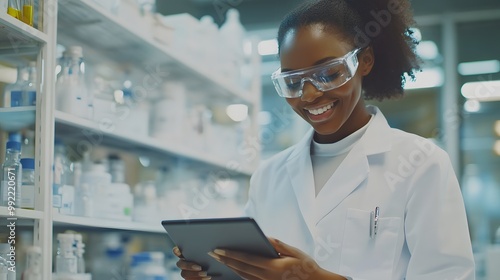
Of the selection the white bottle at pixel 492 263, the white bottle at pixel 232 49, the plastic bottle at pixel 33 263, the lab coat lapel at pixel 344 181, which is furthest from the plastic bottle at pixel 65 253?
the white bottle at pixel 492 263

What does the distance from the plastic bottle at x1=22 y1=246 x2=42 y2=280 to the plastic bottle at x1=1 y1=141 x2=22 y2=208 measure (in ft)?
0.43

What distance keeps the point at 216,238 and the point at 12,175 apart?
64 centimetres

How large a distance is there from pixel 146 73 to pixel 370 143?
4.86 ft

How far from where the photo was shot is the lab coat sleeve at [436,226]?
1389 mm

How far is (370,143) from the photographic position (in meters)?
1.61

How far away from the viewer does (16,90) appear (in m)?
1.77

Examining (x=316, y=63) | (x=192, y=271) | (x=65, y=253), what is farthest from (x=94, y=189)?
(x=316, y=63)

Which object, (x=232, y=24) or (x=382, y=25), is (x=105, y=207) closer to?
(x=382, y=25)

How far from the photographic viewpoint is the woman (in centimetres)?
140

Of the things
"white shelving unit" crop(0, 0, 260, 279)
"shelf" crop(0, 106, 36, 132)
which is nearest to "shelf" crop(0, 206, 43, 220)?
"white shelving unit" crop(0, 0, 260, 279)

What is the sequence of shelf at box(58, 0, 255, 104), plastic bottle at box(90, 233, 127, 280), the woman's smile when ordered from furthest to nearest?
plastic bottle at box(90, 233, 127, 280) < shelf at box(58, 0, 255, 104) < the woman's smile

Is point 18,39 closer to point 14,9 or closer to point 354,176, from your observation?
point 14,9

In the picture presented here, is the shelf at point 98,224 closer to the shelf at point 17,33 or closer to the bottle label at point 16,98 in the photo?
the bottle label at point 16,98

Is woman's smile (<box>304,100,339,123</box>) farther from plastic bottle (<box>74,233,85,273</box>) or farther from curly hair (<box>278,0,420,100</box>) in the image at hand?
plastic bottle (<box>74,233,85,273</box>)
